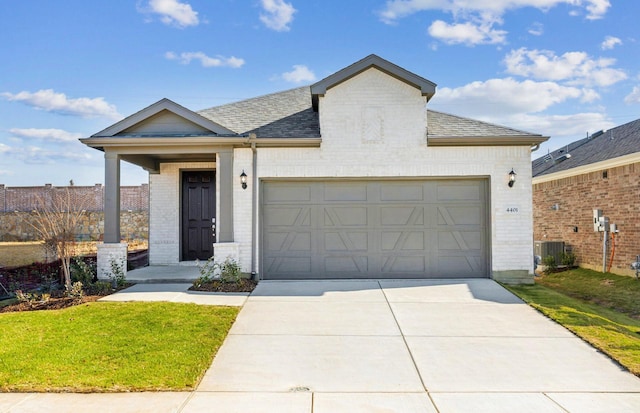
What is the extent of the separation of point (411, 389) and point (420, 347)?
4.36 feet

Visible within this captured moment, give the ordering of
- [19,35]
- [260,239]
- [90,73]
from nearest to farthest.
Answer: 1. [260,239]
2. [19,35]
3. [90,73]

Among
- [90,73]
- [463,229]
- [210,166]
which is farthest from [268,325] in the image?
[90,73]

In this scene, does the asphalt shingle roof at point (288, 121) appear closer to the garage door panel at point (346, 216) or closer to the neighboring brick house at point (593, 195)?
the garage door panel at point (346, 216)

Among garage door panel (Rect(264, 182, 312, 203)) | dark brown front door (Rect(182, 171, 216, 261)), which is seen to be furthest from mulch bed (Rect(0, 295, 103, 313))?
garage door panel (Rect(264, 182, 312, 203))

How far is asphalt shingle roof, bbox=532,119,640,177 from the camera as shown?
12759 mm

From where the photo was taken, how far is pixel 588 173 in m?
13.5

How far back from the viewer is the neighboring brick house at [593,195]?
38.2 ft

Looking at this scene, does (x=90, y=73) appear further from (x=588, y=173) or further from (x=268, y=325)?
(x=588, y=173)

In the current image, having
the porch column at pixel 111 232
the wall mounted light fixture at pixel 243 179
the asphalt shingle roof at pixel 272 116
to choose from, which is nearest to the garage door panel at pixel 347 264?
the wall mounted light fixture at pixel 243 179

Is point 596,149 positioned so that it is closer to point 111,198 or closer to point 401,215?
point 401,215

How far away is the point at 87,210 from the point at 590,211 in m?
23.2

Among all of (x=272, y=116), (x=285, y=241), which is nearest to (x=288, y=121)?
(x=272, y=116)

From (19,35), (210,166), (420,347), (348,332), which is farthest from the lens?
(19,35)

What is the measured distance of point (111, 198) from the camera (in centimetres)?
983
